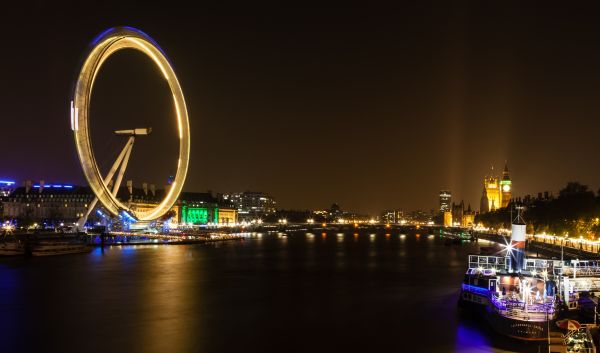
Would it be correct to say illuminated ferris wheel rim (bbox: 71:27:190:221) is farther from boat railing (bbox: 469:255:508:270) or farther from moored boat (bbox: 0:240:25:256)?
boat railing (bbox: 469:255:508:270)

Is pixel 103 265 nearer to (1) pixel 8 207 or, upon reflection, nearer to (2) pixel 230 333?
(2) pixel 230 333

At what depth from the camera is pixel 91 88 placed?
164 feet

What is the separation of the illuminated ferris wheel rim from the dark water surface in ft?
27.9

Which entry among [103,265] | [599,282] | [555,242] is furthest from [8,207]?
[599,282]

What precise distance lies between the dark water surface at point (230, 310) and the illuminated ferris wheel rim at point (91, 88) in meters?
8.50

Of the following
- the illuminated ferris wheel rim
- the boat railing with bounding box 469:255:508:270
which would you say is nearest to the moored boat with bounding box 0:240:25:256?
the illuminated ferris wheel rim

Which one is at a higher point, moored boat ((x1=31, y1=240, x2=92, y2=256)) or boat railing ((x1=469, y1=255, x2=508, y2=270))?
boat railing ((x1=469, y1=255, x2=508, y2=270))

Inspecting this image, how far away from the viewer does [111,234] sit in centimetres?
7675

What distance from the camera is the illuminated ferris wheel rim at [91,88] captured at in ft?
162

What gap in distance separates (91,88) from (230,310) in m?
28.7

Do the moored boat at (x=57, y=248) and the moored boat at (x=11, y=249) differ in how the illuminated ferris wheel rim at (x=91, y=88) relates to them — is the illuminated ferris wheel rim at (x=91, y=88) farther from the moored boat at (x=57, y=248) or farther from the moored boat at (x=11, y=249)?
the moored boat at (x=11, y=249)

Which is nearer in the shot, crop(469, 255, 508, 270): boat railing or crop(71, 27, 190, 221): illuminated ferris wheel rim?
crop(469, 255, 508, 270): boat railing

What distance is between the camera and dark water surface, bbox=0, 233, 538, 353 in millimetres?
21594

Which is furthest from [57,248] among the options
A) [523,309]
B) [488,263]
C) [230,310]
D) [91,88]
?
[523,309]
